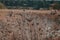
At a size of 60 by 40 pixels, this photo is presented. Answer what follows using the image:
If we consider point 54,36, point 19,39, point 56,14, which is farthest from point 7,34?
point 56,14

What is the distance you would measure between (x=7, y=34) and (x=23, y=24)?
26.2 inches

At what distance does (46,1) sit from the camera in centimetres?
4100

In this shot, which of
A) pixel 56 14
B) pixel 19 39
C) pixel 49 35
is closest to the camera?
pixel 19 39

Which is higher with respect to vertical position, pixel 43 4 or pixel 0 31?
pixel 0 31

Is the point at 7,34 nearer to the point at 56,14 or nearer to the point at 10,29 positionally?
the point at 10,29

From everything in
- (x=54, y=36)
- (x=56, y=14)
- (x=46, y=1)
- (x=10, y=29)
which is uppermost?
(x=10, y=29)

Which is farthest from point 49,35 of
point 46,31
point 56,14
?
point 56,14

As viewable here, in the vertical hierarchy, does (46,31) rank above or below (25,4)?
above

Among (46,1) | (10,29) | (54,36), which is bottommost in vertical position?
(46,1)

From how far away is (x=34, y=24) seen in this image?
9.23 metres

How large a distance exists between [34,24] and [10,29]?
86cm

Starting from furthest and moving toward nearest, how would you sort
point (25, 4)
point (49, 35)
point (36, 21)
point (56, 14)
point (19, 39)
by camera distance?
point (25, 4) → point (56, 14) → point (49, 35) → point (36, 21) → point (19, 39)

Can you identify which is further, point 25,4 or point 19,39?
point 25,4

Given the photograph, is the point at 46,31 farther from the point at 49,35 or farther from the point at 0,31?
the point at 0,31
